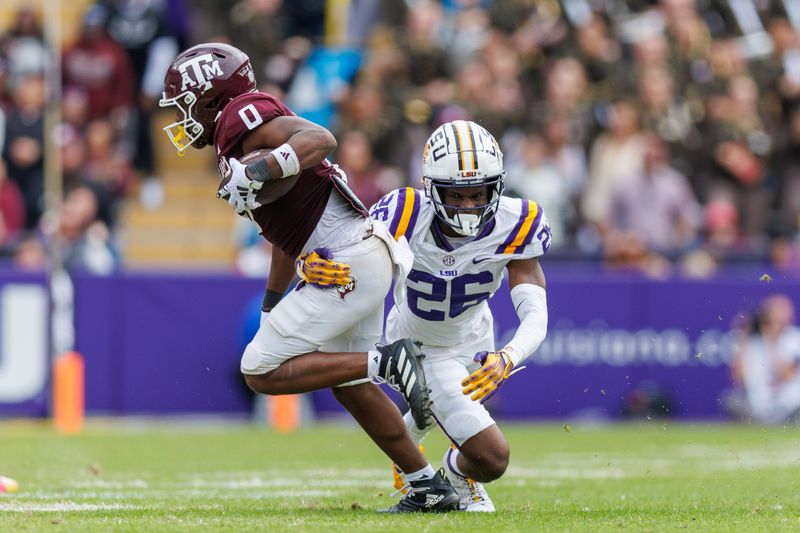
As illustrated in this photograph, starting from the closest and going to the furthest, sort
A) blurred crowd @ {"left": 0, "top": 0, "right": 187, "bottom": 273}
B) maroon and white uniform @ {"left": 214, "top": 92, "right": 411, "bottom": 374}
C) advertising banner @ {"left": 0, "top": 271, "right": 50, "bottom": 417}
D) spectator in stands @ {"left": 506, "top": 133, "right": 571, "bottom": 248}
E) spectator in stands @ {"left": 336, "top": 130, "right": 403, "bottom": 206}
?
maroon and white uniform @ {"left": 214, "top": 92, "right": 411, "bottom": 374}
advertising banner @ {"left": 0, "top": 271, "right": 50, "bottom": 417}
spectator in stands @ {"left": 336, "top": 130, "right": 403, "bottom": 206}
blurred crowd @ {"left": 0, "top": 0, "right": 187, "bottom": 273}
spectator in stands @ {"left": 506, "top": 133, "right": 571, "bottom": 248}

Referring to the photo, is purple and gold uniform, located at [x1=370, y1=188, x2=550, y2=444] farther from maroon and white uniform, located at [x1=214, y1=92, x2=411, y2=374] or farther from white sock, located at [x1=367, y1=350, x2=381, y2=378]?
white sock, located at [x1=367, y1=350, x2=381, y2=378]

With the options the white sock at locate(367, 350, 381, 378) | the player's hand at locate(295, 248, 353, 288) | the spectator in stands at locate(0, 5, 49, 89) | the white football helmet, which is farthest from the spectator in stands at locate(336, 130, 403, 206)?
the white sock at locate(367, 350, 381, 378)

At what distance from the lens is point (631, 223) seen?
43.5ft

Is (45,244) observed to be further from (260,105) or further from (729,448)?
(260,105)

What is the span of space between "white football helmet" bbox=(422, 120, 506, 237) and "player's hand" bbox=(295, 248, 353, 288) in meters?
0.59

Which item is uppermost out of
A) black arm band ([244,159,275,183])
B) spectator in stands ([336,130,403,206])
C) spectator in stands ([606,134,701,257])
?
black arm band ([244,159,275,183])

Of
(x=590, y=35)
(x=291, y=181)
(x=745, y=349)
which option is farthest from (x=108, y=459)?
(x=590, y=35)

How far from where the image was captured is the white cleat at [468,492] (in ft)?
21.7

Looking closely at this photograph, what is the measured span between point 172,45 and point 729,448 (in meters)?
7.12

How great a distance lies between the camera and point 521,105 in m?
13.8

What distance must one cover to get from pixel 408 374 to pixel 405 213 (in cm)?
90

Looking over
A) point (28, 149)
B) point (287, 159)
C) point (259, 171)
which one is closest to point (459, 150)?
point (287, 159)

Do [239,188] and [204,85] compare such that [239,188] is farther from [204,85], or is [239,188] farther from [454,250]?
[454,250]

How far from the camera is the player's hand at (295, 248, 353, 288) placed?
617 centimetres
